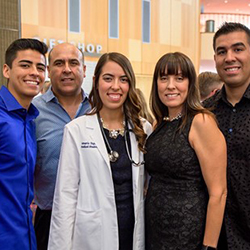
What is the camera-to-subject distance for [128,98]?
231 cm

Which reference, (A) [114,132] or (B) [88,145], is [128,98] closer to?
(A) [114,132]

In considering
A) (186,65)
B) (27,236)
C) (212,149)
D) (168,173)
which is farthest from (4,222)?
(186,65)

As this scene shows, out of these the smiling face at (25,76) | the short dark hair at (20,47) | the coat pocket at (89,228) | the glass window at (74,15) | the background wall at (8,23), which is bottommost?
the coat pocket at (89,228)

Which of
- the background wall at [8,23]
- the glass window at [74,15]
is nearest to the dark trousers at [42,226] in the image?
the background wall at [8,23]

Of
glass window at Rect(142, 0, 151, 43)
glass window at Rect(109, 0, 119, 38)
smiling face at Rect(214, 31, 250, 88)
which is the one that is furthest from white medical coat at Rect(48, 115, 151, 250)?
glass window at Rect(142, 0, 151, 43)

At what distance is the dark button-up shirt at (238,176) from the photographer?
6.98 ft

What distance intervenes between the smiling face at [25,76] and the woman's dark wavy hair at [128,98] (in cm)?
41

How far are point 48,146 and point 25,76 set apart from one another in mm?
530

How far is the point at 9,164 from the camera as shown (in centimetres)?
206

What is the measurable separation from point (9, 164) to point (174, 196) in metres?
1.02

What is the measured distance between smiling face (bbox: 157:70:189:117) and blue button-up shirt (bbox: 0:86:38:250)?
935mm

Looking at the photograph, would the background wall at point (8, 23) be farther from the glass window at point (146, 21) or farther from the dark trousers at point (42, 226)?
the glass window at point (146, 21)

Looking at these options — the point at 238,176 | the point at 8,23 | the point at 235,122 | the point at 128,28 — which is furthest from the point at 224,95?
the point at 128,28

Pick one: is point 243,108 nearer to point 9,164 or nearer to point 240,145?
point 240,145
